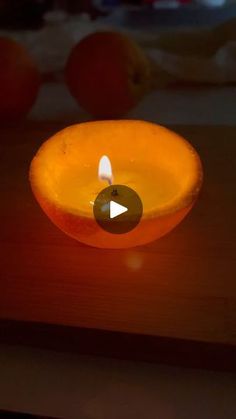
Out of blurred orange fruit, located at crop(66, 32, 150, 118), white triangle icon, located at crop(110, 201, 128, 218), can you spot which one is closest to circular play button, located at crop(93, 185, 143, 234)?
white triangle icon, located at crop(110, 201, 128, 218)

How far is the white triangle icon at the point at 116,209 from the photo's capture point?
0.42 metres

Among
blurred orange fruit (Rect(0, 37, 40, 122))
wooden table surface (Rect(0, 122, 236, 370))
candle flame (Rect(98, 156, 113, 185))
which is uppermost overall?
blurred orange fruit (Rect(0, 37, 40, 122))

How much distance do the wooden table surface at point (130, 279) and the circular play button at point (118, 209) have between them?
0.12 ft

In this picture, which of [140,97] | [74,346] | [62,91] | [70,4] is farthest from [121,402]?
[70,4]

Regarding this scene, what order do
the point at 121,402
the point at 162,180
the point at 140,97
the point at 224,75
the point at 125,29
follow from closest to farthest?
the point at 121,402 → the point at 162,180 → the point at 140,97 → the point at 224,75 → the point at 125,29

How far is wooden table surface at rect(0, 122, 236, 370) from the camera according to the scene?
0.39 m

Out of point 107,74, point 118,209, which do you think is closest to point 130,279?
point 118,209

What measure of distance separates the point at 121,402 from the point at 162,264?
0.35ft

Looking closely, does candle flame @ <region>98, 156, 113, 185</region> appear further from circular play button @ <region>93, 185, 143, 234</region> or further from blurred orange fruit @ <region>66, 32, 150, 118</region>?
blurred orange fruit @ <region>66, 32, 150, 118</region>

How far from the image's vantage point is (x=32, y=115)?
75 cm

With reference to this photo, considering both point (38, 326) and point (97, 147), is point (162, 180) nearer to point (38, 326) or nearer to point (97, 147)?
point (97, 147)

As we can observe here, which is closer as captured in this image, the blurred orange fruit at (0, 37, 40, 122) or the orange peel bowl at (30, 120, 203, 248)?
the orange peel bowl at (30, 120, 203, 248)

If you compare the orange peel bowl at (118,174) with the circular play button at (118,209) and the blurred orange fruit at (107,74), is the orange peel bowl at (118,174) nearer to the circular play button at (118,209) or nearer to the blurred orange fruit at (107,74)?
the circular play button at (118,209)

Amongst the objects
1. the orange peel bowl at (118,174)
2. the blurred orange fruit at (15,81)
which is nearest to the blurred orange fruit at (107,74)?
the blurred orange fruit at (15,81)
